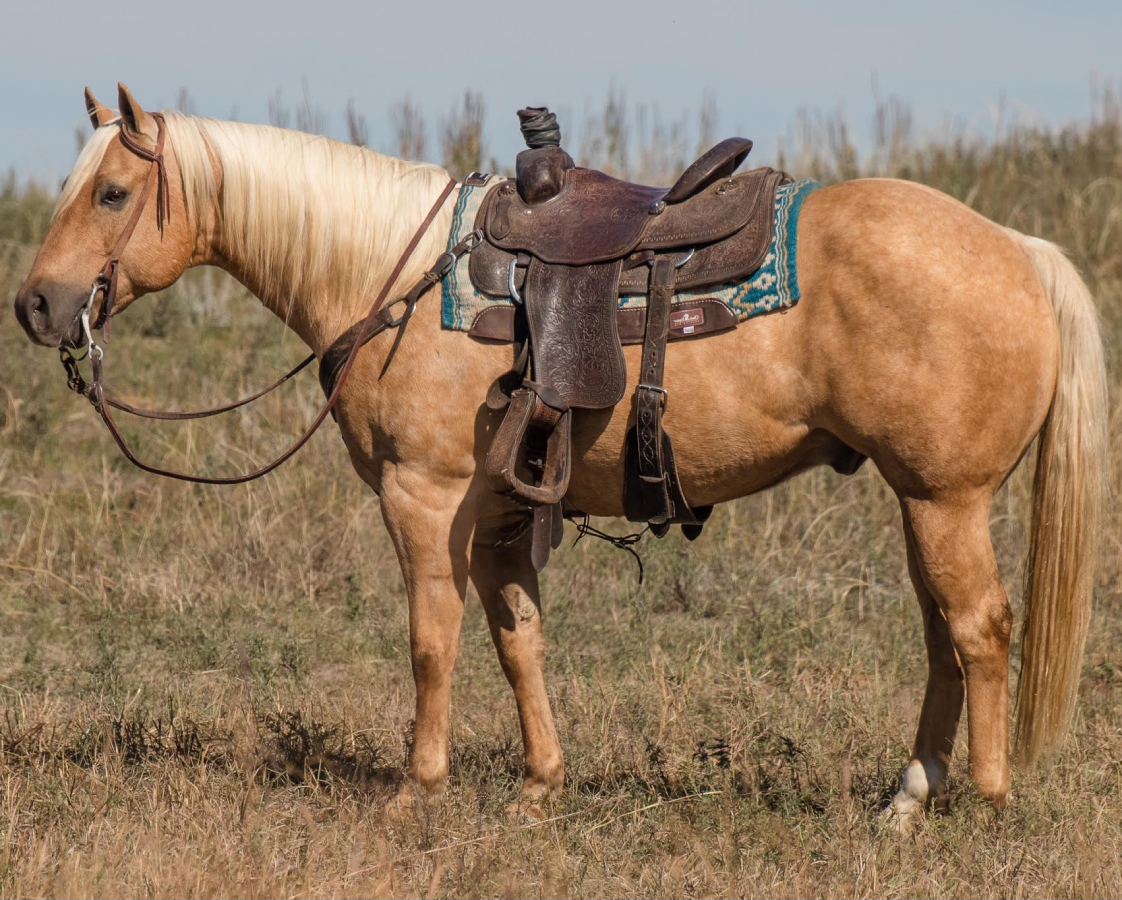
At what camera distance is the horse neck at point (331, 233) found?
11.5ft

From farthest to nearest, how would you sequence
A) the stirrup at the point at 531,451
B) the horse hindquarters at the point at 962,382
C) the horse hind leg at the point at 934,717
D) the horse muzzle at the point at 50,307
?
the horse hind leg at the point at 934,717, the horse muzzle at the point at 50,307, the stirrup at the point at 531,451, the horse hindquarters at the point at 962,382

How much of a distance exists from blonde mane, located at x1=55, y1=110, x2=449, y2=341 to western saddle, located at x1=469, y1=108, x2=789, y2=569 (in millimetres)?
346

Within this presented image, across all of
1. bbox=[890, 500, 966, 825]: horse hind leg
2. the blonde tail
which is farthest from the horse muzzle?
the blonde tail

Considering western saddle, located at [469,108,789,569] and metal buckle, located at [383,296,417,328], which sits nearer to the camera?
western saddle, located at [469,108,789,569]

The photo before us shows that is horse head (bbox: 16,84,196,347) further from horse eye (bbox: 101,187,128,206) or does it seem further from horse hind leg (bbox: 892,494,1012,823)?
horse hind leg (bbox: 892,494,1012,823)

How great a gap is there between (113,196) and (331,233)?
653 mm

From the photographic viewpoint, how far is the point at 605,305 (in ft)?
10.6

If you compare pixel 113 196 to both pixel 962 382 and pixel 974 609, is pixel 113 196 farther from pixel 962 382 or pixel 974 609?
pixel 974 609

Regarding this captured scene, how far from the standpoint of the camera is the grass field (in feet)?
10.2

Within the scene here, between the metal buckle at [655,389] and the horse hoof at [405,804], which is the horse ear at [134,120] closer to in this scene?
the metal buckle at [655,389]

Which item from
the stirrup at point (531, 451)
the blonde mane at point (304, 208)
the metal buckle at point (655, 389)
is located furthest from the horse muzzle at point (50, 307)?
the metal buckle at point (655, 389)

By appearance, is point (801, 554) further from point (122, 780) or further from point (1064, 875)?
point (122, 780)

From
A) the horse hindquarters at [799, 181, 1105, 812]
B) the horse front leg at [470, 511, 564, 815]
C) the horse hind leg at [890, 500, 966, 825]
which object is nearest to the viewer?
the horse hindquarters at [799, 181, 1105, 812]

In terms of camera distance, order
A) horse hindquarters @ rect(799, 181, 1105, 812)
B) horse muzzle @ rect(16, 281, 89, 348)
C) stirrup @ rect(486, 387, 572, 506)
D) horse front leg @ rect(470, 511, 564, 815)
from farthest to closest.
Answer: horse front leg @ rect(470, 511, 564, 815) → horse muzzle @ rect(16, 281, 89, 348) → stirrup @ rect(486, 387, 572, 506) → horse hindquarters @ rect(799, 181, 1105, 812)
